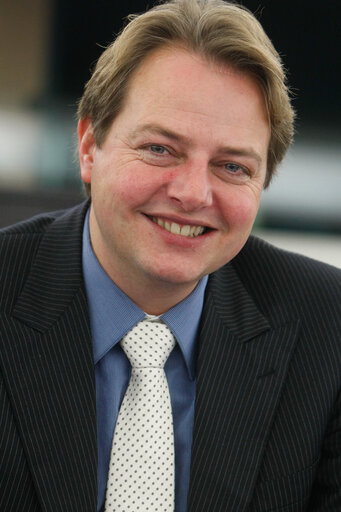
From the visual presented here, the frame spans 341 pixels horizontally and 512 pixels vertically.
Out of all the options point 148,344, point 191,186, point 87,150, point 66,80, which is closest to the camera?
point 191,186

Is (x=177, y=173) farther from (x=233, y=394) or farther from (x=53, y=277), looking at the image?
(x=233, y=394)

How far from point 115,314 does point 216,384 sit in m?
0.24

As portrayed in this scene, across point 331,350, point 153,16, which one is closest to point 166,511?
point 331,350

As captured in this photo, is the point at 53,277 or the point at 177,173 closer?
the point at 177,173

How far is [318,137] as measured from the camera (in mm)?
4875

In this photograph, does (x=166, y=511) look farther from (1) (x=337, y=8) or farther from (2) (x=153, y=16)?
(1) (x=337, y=8)

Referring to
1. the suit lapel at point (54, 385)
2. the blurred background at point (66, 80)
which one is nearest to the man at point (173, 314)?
the suit lapel at point (54, 385)

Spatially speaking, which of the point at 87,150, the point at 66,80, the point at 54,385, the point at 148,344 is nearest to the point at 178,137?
the point at 87,150

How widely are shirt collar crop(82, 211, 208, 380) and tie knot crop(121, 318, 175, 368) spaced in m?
0.01

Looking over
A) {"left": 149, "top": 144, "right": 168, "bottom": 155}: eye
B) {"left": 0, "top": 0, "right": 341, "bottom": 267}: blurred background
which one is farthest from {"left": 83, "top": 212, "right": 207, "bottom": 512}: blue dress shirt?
{"left": 0, "top": 0, "right": 341, "bottom": 267}: blurred background

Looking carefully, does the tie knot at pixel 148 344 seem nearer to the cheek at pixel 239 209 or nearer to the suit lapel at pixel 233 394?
the suit lapel at pixel 233 394

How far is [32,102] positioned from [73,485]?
3373mm

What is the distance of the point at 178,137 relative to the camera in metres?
1.51

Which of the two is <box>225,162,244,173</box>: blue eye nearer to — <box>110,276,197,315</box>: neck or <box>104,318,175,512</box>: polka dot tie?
<box>110,276,197,315</box>: neck
